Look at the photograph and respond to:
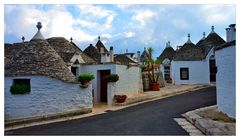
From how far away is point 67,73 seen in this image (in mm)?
14102

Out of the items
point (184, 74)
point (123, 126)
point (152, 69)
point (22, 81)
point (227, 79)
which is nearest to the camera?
point (123, 126)

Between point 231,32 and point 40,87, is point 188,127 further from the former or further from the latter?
point 40,87

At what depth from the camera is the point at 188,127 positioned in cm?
→ 956

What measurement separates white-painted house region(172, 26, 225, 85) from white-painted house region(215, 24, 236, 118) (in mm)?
15723

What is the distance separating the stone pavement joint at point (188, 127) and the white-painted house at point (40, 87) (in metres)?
5.38

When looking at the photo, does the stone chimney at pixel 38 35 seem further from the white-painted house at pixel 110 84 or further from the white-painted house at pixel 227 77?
the white-painted house at pixel 227 77

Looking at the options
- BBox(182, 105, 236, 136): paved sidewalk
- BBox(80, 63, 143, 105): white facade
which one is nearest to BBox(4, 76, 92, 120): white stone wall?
BBox(80, 63, 143, 105): white facade

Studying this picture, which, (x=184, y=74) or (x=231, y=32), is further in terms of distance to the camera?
(x=184, y=74)

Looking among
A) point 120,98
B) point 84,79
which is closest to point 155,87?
point 120,98

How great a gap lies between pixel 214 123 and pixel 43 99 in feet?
26.0

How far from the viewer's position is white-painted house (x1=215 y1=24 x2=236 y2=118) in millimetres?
9852
